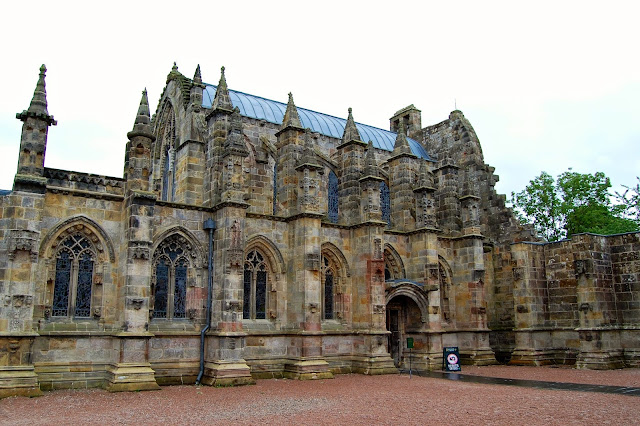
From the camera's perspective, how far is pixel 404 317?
24797 mm

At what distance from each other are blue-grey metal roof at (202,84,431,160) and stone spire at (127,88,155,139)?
6368 mm

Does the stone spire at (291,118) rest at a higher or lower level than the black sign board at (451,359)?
higher

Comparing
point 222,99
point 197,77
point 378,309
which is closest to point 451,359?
point 378,309

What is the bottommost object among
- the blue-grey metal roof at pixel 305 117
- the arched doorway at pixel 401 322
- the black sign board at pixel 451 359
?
the black sign board at pixel 451 359

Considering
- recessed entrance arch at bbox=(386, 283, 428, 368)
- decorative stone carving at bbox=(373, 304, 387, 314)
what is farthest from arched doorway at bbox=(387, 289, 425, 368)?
decorative stone carving at bbox=(373, 304, 387, 314)

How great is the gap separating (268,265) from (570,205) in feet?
88.4

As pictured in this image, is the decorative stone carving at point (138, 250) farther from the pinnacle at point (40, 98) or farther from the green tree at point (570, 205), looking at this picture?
the green tree at point (570, 205)

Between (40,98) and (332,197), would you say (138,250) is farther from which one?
(332,197)

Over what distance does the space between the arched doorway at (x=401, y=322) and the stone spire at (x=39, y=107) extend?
15.1 meters

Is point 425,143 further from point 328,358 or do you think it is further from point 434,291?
point 328,358

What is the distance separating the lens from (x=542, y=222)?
134 feet

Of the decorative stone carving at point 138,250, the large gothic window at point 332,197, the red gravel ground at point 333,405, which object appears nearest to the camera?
the red gravel ground at point 333,405

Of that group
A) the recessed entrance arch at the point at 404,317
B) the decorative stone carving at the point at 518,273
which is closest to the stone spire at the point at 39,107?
the recessed entrance arch at the point at 404,317

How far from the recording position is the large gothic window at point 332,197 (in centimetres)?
2728
